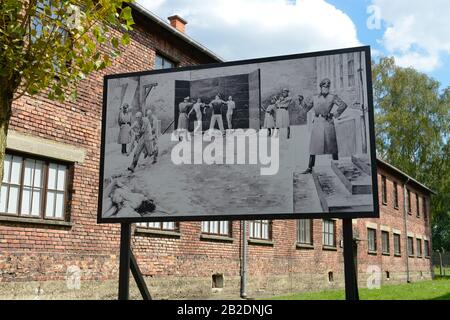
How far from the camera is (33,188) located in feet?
34.5

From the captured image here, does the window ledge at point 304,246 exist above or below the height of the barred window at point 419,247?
below

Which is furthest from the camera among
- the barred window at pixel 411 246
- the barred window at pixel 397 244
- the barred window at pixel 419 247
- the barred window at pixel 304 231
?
the barred window at pixel 419 247

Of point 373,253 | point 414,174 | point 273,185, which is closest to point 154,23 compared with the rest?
point 273,185

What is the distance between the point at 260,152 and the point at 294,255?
14.4m

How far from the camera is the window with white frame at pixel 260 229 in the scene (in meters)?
17.6

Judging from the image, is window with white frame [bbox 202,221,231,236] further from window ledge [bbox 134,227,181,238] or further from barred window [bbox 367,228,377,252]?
barred window [bbox 367,228,377,252]

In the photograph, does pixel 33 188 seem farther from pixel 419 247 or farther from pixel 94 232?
pixel 419 247

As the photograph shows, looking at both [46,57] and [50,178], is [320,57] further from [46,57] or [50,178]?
[50,178]

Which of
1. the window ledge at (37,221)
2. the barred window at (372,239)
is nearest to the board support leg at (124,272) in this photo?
the window ledge at (37,221)

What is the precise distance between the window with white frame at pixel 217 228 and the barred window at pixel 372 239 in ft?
43.6

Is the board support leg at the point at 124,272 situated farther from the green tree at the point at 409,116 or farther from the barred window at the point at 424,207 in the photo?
the barred window at the point at 424,207

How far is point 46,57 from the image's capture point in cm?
637

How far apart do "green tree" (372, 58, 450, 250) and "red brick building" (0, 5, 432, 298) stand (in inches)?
692

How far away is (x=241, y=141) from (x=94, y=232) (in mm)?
6385
